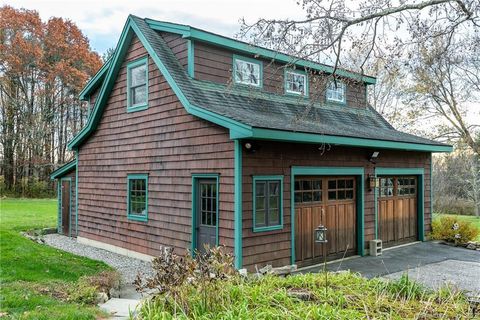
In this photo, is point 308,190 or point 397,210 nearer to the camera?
point 308,190

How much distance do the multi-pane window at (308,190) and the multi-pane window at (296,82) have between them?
10.9 ft

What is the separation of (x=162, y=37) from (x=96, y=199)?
5.04 meters

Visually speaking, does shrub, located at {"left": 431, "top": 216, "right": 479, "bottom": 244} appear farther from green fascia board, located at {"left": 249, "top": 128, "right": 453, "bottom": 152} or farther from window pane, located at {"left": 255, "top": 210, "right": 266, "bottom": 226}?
window pane, located at {"left": 255, "top": 210, "right": 266, "bottom": 226}

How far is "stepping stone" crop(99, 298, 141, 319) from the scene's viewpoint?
4659mm

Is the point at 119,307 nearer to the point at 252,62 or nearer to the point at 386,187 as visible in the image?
the point at 252,62

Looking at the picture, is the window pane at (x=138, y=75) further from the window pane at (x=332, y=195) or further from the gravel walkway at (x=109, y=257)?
the window pane at (x=332, y=195)

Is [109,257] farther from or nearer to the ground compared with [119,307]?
nearer to the ground

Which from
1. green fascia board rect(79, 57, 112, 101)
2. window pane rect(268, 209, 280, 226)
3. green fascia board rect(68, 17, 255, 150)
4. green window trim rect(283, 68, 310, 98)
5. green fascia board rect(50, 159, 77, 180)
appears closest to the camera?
green fascia board rect(68, 17, 255, 150)

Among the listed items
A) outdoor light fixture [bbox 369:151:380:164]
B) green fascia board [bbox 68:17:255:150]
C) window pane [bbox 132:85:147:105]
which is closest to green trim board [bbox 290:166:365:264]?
outdoor light fixture [bbox 369:151:380:164]

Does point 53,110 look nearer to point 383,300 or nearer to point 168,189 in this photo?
point 168,189

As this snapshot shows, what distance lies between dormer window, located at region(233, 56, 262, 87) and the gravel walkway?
491cm

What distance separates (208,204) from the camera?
27.0ft

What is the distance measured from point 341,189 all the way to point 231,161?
11.3 feet

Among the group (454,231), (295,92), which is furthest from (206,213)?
(454,231)
